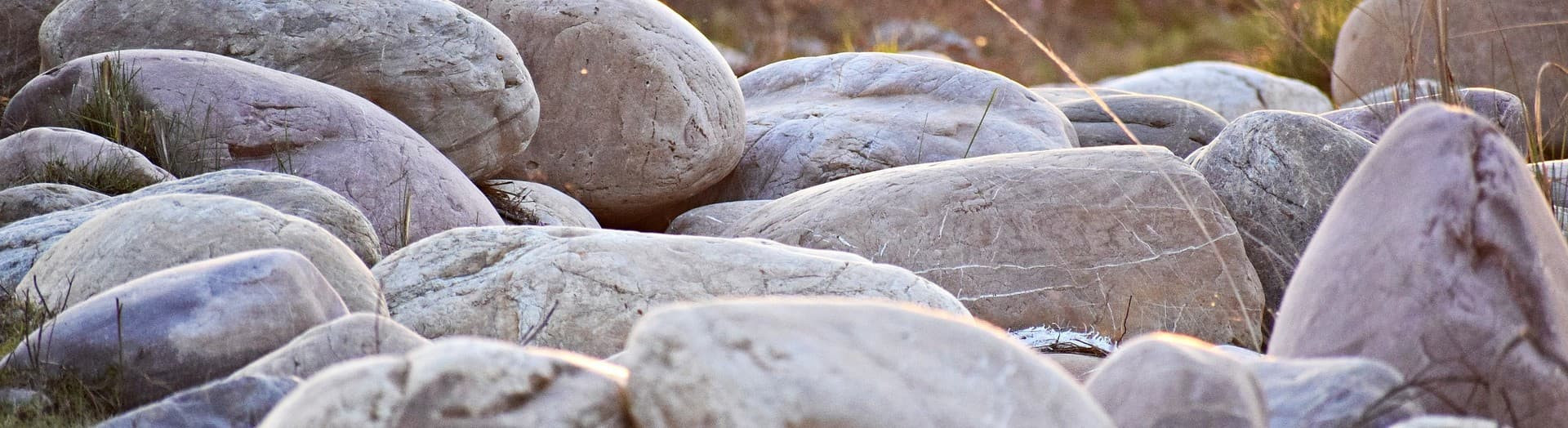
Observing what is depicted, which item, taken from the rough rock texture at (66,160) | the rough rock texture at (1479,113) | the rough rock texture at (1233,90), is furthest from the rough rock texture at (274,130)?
the rough rock texture at (1233,90)

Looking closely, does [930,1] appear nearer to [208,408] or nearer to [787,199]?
[787,199]

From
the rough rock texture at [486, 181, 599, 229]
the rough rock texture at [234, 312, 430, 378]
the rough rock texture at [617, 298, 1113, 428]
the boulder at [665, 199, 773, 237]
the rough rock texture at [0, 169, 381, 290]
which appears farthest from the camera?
the boulder at [665, 199, 773, 237]

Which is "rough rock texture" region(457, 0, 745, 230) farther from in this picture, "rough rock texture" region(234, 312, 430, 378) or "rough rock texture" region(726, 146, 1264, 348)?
"rough rock texture" region(234, 312, 430, 378)

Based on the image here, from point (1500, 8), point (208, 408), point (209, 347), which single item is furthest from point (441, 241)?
point (1500, 8)

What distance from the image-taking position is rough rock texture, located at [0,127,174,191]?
4156 millimetres

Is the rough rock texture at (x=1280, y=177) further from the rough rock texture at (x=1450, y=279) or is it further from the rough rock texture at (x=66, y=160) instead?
the rough rock texture at (x=66, y=160)

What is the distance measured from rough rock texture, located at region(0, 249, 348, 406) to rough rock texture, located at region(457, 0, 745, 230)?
326 cm

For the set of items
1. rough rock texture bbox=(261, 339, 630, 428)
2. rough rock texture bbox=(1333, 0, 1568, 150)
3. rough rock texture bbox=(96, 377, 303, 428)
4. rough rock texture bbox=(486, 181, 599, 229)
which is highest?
rough rock texture bbox=(261, 339, 630, 428)

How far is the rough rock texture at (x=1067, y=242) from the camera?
474cm

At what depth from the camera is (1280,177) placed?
16.9 feet

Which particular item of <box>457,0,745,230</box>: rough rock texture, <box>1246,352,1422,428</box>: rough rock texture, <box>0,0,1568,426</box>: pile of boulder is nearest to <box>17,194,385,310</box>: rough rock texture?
<box>0,0,1568,426</box>: pile of boulder

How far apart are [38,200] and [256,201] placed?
27.5 inches

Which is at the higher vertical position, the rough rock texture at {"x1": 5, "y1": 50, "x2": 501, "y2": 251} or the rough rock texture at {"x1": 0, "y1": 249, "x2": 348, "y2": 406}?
the rough rock texture at {"x1": 0, "y1": 249, "x2": 348, "y2": 406}

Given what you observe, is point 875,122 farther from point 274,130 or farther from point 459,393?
point 459,393
